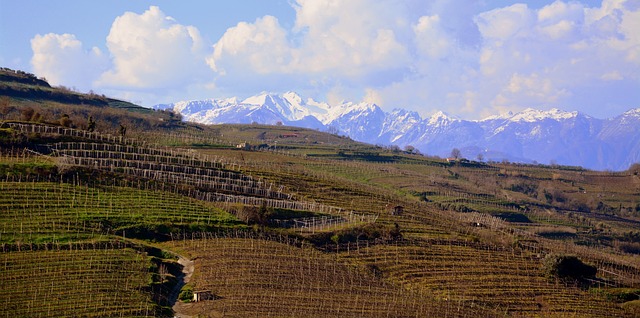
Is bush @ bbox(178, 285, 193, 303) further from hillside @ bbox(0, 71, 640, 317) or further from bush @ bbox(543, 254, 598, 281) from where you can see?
bush @ bbox(543, 254, 598, 281)

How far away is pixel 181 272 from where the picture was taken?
44.6 m

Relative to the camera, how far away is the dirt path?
37.5m

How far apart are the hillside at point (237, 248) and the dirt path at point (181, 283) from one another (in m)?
0.21

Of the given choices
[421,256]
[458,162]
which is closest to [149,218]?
[421,256]

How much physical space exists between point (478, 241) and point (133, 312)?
43.0 m

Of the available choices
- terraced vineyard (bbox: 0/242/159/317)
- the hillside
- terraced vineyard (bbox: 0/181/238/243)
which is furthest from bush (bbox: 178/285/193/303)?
terraced vineyard (bbox: 0/181/238/243)

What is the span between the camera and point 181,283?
42.5 m

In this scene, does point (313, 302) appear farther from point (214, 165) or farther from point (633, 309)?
point (214, 165)

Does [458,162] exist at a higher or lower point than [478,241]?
higher

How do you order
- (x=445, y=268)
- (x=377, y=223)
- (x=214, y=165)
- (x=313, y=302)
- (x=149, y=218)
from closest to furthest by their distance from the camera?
(x=313, y=302)
(x=149, y=218)
(x=445, y=268)
(x=377, y=223)
(x=214, y=165)

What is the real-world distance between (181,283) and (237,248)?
8.37 metres

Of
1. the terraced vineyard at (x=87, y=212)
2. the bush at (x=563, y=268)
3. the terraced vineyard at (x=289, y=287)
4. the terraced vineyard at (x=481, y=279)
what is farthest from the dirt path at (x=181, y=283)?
the bush at (x=563, y=268)

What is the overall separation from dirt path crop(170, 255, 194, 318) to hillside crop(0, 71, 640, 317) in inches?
8.4

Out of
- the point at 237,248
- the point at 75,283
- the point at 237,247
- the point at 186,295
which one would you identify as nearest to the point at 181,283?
the point at 186,295
